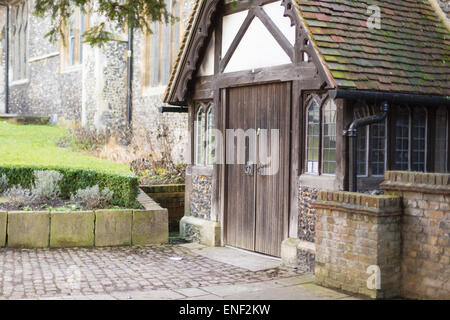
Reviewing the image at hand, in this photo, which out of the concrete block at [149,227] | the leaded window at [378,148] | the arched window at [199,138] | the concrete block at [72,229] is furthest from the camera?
the arched window at [199,138]

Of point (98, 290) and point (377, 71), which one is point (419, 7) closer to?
point (377, 71)

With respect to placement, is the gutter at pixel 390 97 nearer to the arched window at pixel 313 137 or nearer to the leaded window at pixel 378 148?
the leaded window at pixel 378 148

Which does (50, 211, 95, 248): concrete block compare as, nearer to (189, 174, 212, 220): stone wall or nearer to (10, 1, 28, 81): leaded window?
(189, 174, 212, 220): stone wall

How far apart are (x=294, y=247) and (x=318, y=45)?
284 centimetres

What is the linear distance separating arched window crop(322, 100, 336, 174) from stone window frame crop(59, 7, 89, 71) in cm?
1820

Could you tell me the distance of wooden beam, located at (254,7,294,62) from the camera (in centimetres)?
823

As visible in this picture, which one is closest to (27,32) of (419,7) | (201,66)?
(201,66)

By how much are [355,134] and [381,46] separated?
1493 mm

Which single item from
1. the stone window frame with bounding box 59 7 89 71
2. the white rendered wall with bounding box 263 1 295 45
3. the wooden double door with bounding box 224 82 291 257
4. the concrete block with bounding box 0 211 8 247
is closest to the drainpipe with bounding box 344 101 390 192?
the wooden double door with bounding box 224 82 291 257

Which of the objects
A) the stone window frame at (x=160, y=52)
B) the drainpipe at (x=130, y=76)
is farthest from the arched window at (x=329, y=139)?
the drainpipe at (x=130, y=76)

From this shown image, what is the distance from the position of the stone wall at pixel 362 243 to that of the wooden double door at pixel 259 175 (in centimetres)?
154

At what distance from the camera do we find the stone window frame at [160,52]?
17359 millimetres

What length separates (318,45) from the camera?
7258 millimetres

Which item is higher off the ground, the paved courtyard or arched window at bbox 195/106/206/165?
arched window at bbox 195/106/206/165
